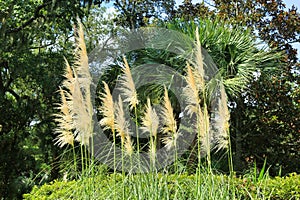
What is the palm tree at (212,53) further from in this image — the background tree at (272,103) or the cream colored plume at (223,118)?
the cream colored plume at (223,118)

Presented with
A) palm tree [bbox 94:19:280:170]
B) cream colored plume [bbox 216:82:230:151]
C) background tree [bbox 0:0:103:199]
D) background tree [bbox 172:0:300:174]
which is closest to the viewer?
cream colored plume [bbox 216:82:230:151]

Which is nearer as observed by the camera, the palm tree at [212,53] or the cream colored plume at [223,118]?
the cream colored plume at [223,118]

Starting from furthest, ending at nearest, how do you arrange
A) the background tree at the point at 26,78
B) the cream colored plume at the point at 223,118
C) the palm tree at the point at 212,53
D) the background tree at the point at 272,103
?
1. the background tree at the point at 272,103
2. the background tree at the point at 26,78
3. the palm tree at the point at 212,53
4. the cream colored plume at the point at 223,118

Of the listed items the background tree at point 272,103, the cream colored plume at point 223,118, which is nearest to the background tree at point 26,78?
the background tree at point 272,103

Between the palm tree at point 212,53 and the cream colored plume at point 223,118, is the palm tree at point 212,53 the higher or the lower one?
the higher one

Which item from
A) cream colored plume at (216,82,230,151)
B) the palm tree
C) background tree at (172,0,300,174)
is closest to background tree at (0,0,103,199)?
the palm tree

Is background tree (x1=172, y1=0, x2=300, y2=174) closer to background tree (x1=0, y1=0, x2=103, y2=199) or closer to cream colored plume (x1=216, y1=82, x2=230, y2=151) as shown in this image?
background tree (x1=0, y1=0, x2=103, y2=199)

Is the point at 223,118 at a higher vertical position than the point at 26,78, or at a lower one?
lower

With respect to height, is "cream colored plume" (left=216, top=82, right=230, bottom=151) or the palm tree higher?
the palm tree

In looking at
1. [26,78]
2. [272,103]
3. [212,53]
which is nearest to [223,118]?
[212,53]

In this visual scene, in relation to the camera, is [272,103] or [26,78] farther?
[26,78]

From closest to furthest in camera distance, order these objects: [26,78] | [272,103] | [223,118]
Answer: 1. [223,118]
2. [272,103]
3. [26,78]

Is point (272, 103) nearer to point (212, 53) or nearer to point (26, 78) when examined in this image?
point (212, 53)

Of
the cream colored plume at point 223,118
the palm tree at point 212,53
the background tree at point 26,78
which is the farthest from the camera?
the background tree at point 26,78
